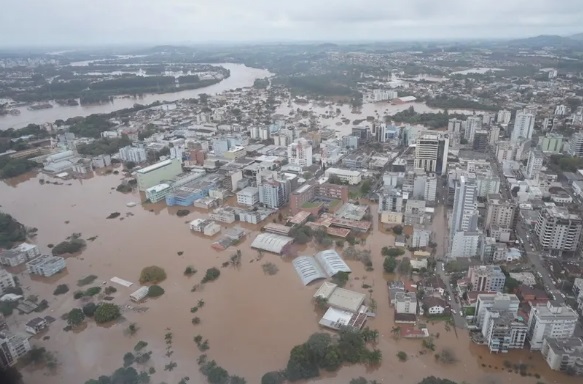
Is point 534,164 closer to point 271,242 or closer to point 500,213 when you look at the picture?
point 500,213

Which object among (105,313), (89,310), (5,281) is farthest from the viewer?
(5,281)

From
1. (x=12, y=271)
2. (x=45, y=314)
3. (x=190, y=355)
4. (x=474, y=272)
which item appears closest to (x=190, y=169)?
(x=12, y=271)

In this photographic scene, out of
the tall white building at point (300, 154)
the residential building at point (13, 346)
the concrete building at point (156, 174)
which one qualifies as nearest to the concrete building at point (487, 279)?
the residential building at point (13, 346)

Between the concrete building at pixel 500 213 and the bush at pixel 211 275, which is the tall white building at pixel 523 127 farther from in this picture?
the bush at pixel 211 275

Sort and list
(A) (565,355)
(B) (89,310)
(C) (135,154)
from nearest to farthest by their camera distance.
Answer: (A) (565,355), (B) (89,310), (C) (135,154)

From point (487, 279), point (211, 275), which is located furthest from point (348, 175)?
point (487, 279)

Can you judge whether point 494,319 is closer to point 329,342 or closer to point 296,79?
point 329,342
